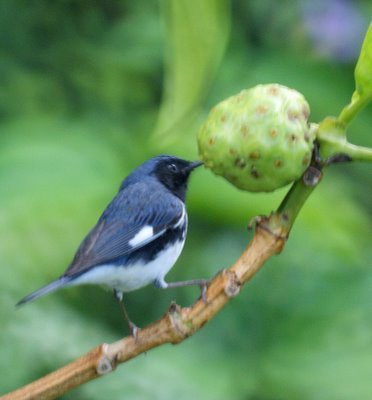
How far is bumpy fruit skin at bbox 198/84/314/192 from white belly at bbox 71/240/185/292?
434 mm

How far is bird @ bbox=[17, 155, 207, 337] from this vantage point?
1343mm

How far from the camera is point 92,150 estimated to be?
2.24 meters

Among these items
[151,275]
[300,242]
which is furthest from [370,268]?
[151,275]

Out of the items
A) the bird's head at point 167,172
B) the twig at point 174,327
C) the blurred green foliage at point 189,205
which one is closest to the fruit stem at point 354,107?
the twig at point 174,327

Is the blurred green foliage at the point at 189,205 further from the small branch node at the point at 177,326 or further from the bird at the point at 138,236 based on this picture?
the small branch node at the point at 177,326

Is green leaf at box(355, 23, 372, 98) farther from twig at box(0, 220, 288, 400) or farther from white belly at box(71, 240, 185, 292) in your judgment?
white belly at box(71, 240, 185, 292)

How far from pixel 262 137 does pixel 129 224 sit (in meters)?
0.54

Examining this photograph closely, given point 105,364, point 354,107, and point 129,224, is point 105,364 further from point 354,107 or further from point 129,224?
point 129,224

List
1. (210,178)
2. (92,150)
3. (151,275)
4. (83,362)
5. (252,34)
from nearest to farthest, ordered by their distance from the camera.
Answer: (83,362) < (151,275) < (210,178) < (92,150) < (252,34)

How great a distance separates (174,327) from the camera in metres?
0.91

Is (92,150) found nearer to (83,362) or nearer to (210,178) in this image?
(210,178)

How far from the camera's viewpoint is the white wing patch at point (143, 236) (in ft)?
4.58

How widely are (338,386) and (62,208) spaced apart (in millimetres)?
890

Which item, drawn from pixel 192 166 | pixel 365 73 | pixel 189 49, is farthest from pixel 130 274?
pixel 365 73
